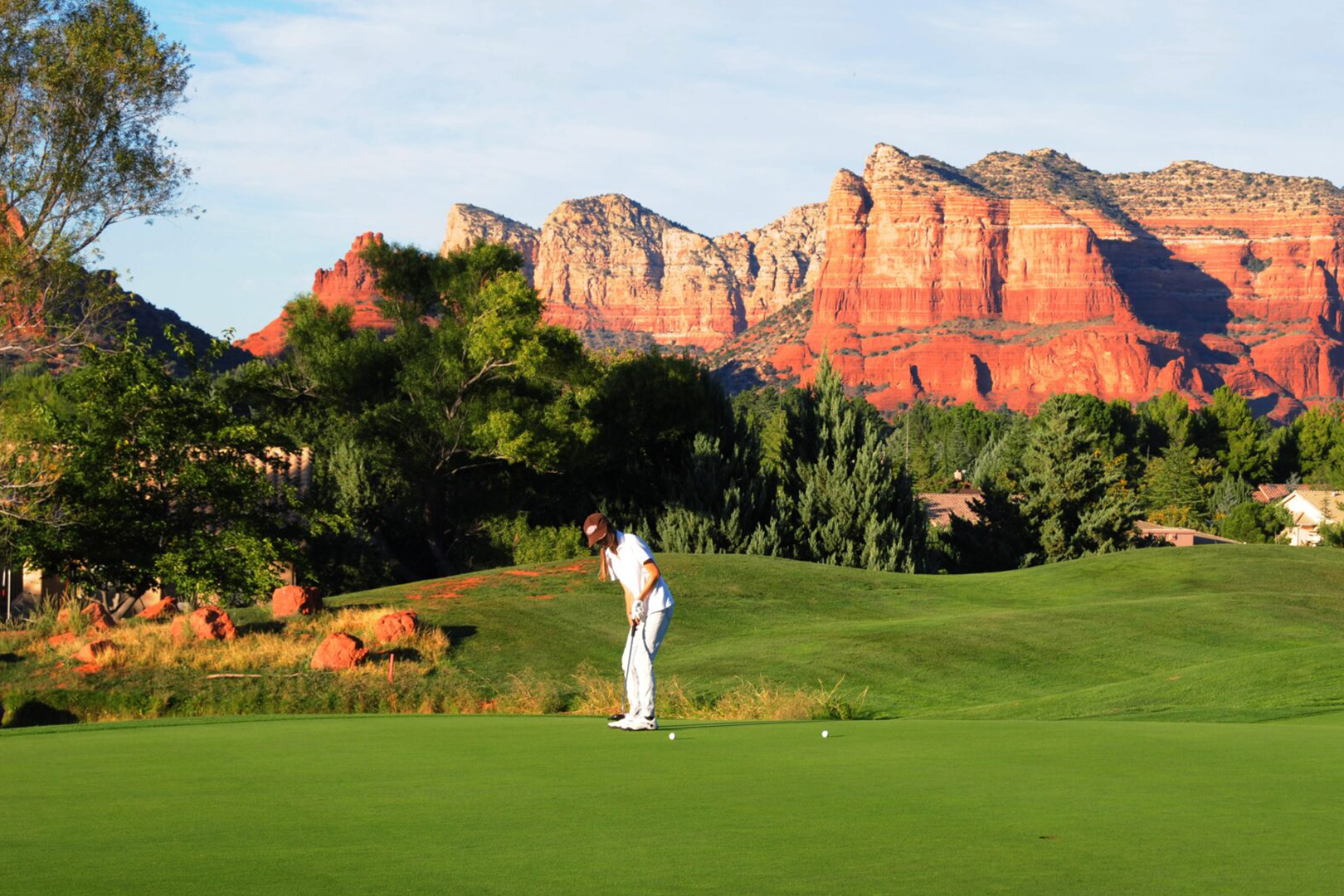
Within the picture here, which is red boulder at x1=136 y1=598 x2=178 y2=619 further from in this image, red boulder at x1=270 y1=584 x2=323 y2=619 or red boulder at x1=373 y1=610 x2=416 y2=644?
red boulder at x1=373 y1=610 x2=416 y2=644

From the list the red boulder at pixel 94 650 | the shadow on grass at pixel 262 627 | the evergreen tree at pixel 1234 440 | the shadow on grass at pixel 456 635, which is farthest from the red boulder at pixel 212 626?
the evergreen tree at pixel 1234 440

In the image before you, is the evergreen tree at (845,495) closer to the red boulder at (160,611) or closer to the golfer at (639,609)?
the red boulder at (160,611)

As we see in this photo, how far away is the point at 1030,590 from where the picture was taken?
109 feet

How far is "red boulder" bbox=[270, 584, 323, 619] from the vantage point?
23.6 m

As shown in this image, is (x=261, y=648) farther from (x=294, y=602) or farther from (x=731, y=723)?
(x=731, y=723)

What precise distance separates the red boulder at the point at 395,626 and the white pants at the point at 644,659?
36.9 ft

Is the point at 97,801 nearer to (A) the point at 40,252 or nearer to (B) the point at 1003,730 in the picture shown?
(B) the point at 1003,730

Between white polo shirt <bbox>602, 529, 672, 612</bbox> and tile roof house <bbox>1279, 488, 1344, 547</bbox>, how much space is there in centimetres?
7208

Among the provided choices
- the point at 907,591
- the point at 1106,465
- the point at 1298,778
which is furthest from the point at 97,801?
the point at 1106,465

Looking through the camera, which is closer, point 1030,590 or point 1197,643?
point 1197,643

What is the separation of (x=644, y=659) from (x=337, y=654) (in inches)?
404

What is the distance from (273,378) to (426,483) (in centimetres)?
554

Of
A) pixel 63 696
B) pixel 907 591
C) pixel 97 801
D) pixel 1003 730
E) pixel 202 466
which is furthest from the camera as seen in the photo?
pixel 907 591

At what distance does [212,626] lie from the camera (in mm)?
21391
